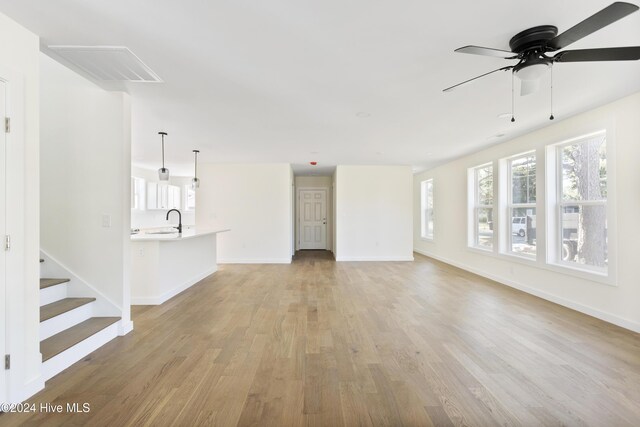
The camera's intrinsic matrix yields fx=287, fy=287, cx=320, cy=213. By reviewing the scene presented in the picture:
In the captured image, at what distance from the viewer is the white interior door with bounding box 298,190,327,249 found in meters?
9.40

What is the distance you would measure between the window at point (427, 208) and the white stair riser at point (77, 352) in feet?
24.5

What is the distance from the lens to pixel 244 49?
2.14m

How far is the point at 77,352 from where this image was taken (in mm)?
2326

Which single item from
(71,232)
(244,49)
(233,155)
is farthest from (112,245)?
(233,155)

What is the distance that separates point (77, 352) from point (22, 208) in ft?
4.15

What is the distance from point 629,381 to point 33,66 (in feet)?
15.2

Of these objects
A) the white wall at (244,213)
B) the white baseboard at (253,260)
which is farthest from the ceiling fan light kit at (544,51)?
the white baseboard at (253,260)

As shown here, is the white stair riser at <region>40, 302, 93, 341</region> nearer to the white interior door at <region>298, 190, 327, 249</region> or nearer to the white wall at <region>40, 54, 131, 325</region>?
the white wall at <region>40, 54, 131, 325</region>

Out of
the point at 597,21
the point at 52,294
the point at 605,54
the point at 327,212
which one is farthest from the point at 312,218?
the point at 597,21

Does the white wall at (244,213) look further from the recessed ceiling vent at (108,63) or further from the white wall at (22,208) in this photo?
the white wall at (22,208)

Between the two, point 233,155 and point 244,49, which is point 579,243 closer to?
point 244,49

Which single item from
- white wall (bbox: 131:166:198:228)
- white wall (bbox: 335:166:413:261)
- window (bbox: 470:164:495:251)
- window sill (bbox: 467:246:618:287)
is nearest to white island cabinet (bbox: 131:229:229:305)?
white wall (bbox: 335:166:413:261)

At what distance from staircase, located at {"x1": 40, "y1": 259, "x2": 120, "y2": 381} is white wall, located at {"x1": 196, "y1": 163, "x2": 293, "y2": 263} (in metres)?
4.27

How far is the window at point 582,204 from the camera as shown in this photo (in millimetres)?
3416
